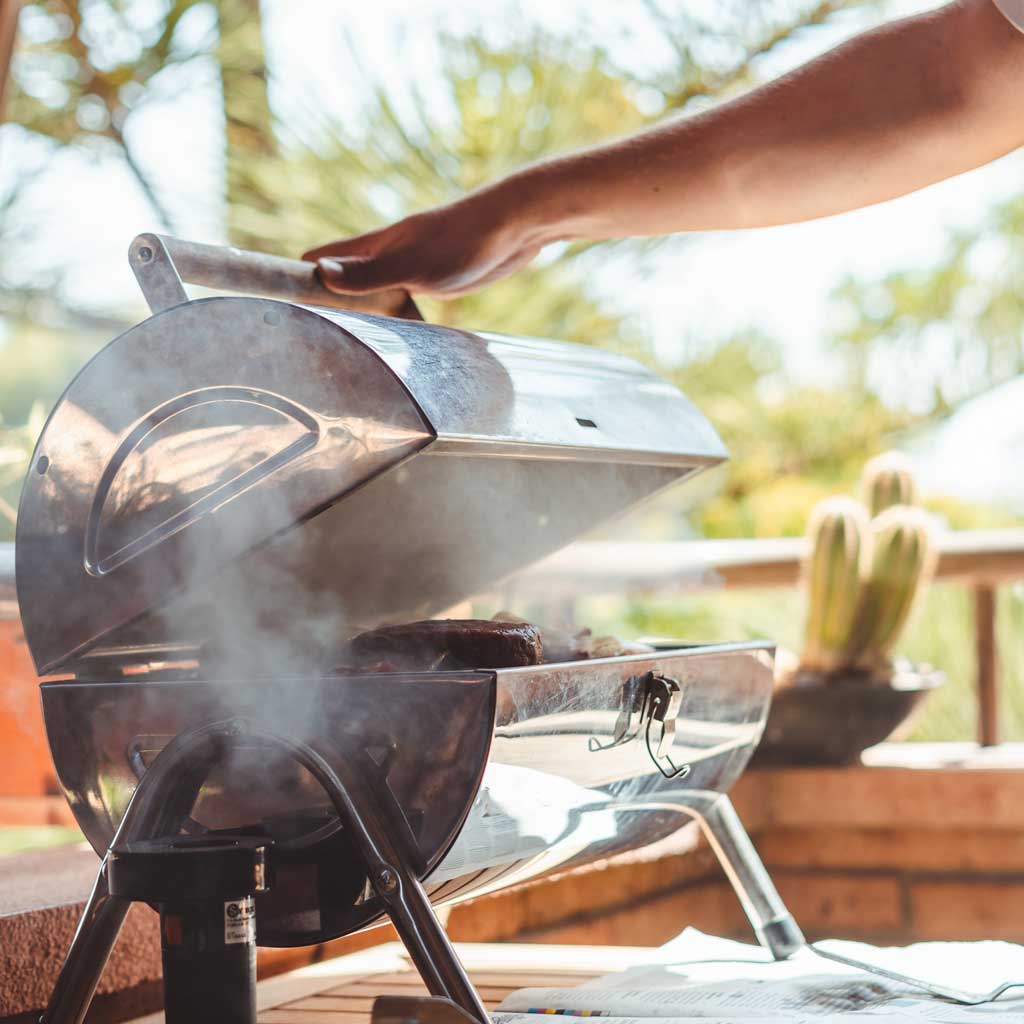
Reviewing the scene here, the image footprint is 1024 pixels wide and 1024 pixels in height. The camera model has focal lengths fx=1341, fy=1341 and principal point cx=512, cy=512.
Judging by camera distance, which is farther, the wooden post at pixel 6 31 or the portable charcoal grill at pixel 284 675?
the wooden post at pixel 6 31

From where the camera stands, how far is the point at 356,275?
51.1 inches

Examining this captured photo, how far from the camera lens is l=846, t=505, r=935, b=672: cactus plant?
229 centimetres

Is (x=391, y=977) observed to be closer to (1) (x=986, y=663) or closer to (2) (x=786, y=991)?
(2) (x=786, y=991)

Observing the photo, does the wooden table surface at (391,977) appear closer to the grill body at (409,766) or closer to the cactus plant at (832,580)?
the grill body at (409,766)

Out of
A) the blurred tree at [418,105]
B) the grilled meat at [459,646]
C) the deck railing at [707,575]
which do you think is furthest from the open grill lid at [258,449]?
the blurred tree at [418,105]

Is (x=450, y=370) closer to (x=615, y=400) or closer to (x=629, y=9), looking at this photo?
(x=615, y=400)

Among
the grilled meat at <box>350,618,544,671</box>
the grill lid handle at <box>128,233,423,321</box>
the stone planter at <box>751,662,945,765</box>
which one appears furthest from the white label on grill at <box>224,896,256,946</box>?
the stone planter at <box>751,662,945,765</box>

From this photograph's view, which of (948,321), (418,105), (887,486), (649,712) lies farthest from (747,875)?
(948,321)

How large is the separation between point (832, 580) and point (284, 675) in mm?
1486

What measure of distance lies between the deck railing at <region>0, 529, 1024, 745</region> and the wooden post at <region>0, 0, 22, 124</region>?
1.23 meters

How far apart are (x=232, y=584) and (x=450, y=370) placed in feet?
0.94

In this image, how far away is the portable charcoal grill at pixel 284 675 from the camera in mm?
915

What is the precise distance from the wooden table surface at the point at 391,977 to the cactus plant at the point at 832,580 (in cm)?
99

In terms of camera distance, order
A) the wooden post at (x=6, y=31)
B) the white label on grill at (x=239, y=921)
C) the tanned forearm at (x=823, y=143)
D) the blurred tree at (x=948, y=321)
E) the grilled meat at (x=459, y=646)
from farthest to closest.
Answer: the blurred tree at (x=948, y=321)
the wooden post at (x=6, y=31)
the tanned forearm at (x=823, y=143)
the grilled meat at (x=459, y=646)
the white label on grill at (x=239, y=921)
